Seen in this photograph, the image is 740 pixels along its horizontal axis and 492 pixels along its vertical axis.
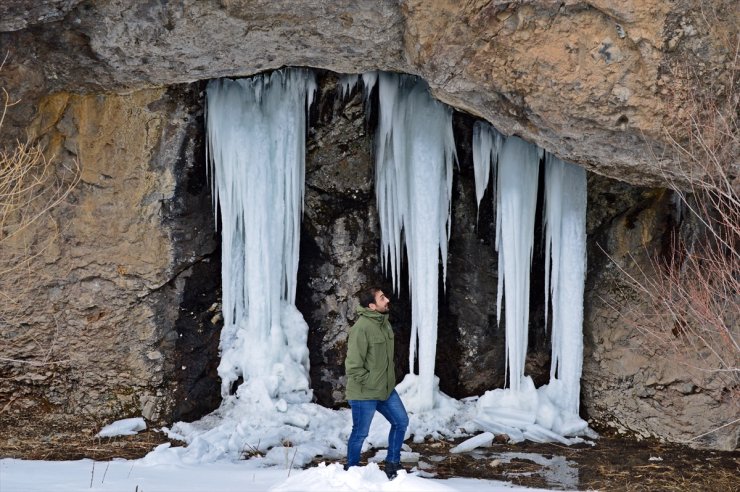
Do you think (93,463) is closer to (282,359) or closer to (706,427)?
(282,359)

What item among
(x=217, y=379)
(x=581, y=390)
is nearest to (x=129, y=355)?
(x=217, y=379)

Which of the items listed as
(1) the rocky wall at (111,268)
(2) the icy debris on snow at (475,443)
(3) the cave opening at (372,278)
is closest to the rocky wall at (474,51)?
(1) the rocky wall at (111,268)

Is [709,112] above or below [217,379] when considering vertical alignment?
above

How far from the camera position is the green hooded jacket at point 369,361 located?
18.3ft

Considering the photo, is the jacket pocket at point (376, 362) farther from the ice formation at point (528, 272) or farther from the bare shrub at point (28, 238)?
the bare shrub at point (28, 238)

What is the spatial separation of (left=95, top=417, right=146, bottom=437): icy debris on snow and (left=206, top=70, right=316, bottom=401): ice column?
0.75 meters

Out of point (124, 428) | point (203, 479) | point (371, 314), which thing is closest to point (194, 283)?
point (124, 428)

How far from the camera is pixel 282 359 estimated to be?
26.0 ft

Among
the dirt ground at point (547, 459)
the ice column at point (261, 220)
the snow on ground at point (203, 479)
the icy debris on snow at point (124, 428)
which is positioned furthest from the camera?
the ice column at point (261, 220)

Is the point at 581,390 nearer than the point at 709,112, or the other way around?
the point at 709,112

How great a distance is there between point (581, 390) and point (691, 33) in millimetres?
3575

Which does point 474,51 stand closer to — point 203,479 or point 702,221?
point 702,221

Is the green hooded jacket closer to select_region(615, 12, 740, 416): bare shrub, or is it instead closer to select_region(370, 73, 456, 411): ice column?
select_region(615, 12, 740, 416): bare shrub

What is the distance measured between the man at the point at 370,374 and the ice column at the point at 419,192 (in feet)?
7.02
